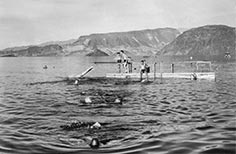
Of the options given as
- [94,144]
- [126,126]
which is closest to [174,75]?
[126,126]

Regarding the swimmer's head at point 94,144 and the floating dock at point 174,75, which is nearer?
the swimmer's head at point 94,144

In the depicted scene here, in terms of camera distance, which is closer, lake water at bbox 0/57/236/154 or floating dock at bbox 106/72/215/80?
lake water at bbox 0/57/236/154

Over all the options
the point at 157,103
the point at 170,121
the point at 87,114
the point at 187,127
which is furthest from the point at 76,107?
the point at 187,127

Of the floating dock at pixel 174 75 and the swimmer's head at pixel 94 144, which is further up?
the floating dock at pixel 174 75

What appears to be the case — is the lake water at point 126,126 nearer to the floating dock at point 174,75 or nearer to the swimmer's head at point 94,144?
the swimmer's head at point 94,144

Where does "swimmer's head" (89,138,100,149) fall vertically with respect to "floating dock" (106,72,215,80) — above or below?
below

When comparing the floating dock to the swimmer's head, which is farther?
the floating dock

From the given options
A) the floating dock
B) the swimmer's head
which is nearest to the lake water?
the swimmer's head

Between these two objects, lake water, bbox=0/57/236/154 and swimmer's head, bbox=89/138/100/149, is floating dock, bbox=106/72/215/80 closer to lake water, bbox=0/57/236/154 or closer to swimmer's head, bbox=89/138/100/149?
lake water, bbox=0/57/236/154

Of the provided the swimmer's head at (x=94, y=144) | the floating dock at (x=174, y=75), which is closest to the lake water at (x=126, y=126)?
the swimmer's head at (x=94, y=144)

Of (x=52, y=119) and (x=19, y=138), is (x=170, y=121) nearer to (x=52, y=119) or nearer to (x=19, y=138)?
(x=52, y=119)

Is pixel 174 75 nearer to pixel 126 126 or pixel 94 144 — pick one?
pixel 126 126

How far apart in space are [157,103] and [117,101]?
388 centimetres

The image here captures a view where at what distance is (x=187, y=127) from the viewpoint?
58.2 feet
